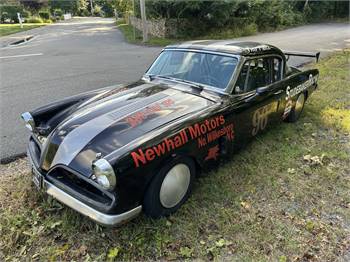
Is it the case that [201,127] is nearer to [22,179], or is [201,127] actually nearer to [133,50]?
[22,179]

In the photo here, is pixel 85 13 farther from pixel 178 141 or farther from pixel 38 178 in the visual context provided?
pixel 178 141

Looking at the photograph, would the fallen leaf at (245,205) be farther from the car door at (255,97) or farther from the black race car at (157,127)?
the car door at (255,97)

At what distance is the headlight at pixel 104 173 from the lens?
2.16 meters

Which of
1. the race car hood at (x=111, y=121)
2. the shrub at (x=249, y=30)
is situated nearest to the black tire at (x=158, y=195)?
the race car hood at (x=111, y=121)

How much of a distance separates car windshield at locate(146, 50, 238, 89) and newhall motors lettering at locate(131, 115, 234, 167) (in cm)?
52

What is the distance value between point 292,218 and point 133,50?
1139cm

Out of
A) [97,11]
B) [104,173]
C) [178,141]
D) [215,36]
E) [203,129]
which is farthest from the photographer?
[97,11]

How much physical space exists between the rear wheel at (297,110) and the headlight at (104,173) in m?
3.46

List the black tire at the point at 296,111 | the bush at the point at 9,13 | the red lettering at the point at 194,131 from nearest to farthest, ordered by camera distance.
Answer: the red lettering at the point at 194,131 < the black tire at the point at 296,111 < the bush at the point at 9,13

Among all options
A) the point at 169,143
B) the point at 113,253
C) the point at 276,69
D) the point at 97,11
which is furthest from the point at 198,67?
the point at 97,11

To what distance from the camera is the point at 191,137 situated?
8.98ft

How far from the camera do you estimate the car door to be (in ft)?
11.1

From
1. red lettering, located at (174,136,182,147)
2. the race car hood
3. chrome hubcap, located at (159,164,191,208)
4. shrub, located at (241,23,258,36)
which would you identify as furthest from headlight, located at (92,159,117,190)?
shrub, located at (241,23,258,36)

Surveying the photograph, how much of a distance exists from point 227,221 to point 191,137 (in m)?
0.85
